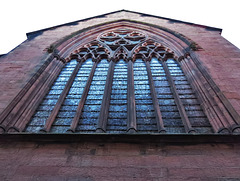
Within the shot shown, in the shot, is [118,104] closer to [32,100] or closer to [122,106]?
[122,106]

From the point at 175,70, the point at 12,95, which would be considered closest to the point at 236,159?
the point at 175,70

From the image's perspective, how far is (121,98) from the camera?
18.5 ft

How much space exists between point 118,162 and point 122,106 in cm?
211

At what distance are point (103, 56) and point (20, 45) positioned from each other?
3.34 meters

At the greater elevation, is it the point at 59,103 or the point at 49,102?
the point at 49,102

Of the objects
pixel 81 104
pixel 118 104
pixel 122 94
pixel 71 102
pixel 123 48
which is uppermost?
pixel 123 48

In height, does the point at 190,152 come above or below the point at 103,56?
below

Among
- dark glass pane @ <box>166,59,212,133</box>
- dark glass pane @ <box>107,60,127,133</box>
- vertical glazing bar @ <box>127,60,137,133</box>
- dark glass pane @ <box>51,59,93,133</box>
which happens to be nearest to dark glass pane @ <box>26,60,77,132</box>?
dark glass pane @ <box>51,59,93,133</box>

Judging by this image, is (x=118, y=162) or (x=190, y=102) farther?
(x=190, y=102)

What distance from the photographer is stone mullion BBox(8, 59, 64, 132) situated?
462 cm

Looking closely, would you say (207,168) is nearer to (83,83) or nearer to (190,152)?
(190,152)

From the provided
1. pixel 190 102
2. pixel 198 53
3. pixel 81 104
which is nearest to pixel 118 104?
pixel 81 104

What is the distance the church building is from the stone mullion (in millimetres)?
27

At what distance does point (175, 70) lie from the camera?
23.9 ft
